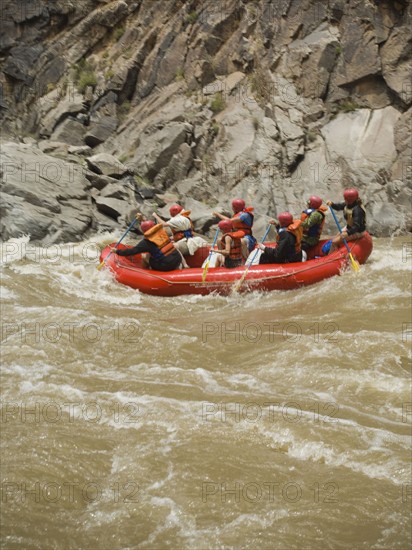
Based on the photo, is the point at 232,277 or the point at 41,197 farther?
the point at 41,197

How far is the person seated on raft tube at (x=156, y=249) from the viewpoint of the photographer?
312 inches

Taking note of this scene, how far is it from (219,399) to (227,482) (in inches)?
42.2

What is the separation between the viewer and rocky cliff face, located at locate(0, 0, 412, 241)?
1290 cm

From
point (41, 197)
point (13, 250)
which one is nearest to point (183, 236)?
point (13, 250)

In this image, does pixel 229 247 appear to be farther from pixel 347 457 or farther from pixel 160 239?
pixel 347 457

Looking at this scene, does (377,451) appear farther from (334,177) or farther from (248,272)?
(334,177)

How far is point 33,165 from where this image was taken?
13.0m

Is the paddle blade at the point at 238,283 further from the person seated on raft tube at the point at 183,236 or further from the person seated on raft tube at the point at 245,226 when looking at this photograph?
the person seated on raft tube at the point at 183,236

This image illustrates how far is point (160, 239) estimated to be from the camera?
7973 mm

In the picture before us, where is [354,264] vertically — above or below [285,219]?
below

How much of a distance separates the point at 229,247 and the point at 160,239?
105 centimetres

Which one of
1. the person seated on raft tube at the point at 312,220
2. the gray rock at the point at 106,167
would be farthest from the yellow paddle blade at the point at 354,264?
the gray rock at the point at 106,167

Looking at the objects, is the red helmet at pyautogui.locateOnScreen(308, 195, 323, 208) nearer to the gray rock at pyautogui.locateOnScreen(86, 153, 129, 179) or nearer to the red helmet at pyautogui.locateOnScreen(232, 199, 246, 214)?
the red helmet at pyautogui.locateOnScreen(232, 199, 246, 214)

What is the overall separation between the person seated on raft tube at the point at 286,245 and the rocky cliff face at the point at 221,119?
4.90 m
